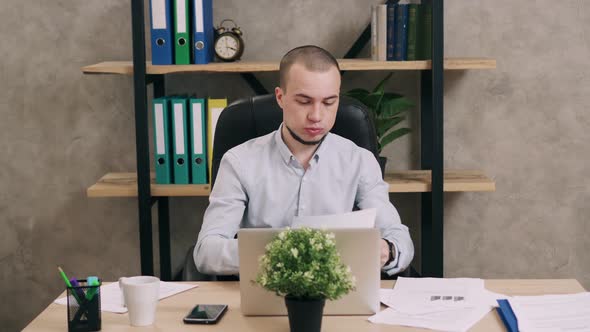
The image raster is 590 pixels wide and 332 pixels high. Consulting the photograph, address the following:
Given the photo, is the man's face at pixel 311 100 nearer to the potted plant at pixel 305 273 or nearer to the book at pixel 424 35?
the potted plant at pixel 305 273

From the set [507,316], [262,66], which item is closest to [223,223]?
[507,316]

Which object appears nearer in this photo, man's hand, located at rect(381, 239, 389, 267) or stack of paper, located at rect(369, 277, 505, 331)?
stack of paper, located at rect(369, 277, 505, 331)

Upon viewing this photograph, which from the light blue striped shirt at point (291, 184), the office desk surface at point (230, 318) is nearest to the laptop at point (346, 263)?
the office desk surface at point (230, 318)

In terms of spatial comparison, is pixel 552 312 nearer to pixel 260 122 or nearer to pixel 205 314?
pixel 205 314

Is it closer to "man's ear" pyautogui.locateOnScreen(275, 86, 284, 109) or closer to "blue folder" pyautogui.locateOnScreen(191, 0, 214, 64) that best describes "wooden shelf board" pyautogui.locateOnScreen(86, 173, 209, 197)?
"blue folder" pyautogui.locateOnScreen(191, 0, 214, 64)

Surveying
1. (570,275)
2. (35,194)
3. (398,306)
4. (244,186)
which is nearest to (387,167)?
(570,275)

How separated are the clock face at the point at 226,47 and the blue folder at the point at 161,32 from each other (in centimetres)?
16

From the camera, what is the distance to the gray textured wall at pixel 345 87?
3199 mm

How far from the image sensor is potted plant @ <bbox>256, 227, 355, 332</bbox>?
56.4 inches

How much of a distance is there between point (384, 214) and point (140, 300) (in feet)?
2.60

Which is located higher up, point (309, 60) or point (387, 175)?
point (309, 60)

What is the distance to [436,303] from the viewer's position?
5.53 feet

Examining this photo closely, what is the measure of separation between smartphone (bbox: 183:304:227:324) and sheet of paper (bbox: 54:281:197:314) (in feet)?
0.44

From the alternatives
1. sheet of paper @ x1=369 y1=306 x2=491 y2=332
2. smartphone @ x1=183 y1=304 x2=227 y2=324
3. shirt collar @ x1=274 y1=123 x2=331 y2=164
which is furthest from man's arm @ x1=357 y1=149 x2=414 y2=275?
smartphone @ x1=183 y1=304 x2=227 y2=324
